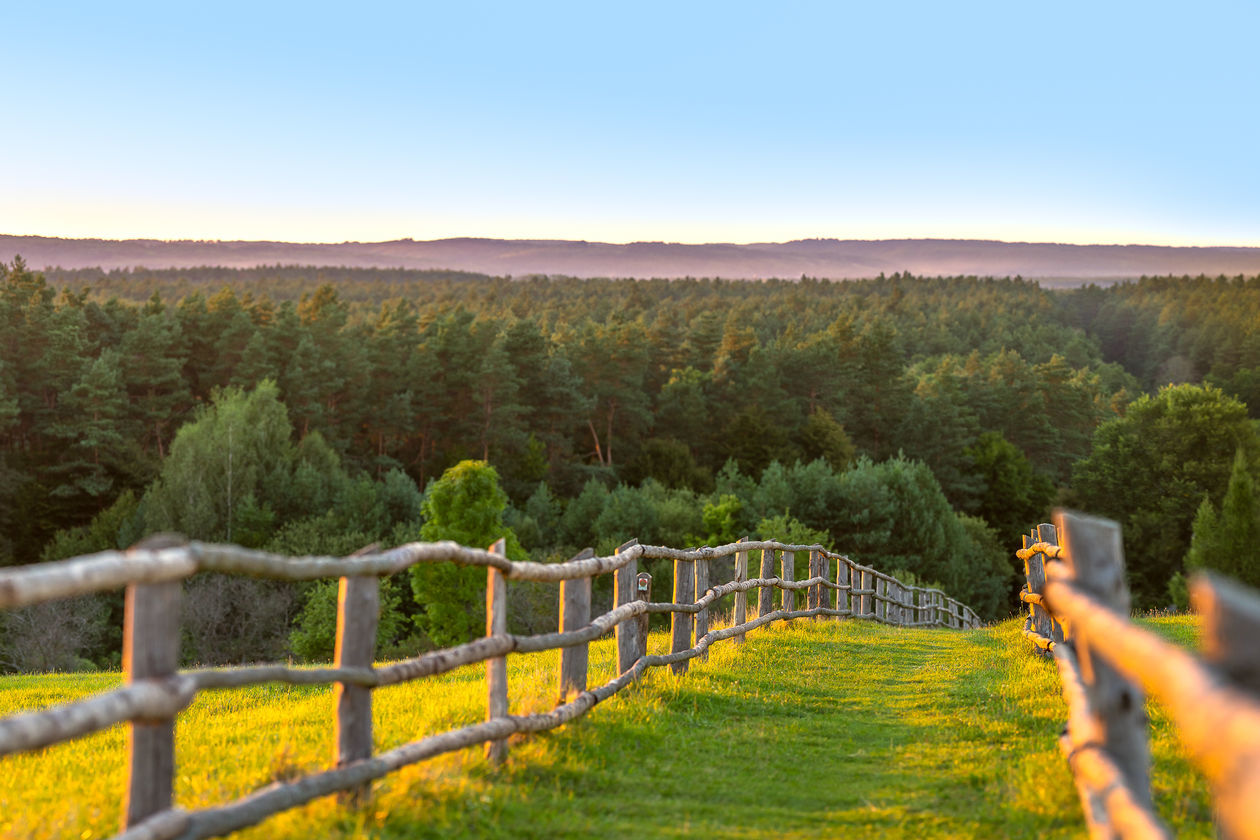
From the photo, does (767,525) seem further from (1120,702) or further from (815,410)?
(1120,702)

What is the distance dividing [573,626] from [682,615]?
3.10m

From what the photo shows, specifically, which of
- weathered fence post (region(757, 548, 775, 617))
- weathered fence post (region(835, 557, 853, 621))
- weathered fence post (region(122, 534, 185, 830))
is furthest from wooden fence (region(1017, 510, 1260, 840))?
weathered fence post (region(835, 557, 853, 621))

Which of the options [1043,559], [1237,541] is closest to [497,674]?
[1043,559]

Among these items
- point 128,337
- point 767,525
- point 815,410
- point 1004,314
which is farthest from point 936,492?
point 1004,314

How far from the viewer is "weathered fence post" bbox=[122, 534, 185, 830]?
4.24 m

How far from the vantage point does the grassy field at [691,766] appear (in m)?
5.60

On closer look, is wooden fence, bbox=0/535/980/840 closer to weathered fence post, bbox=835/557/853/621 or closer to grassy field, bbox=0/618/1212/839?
grassy field, bbox=0/618/1212/839

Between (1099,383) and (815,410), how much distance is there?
153 feet

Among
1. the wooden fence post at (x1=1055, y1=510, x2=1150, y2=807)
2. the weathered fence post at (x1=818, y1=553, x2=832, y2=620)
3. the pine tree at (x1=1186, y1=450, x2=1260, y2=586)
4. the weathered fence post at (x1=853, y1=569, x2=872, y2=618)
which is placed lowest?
the pine tree at (x1=1186, y1=450, x2=1260, y2=586)

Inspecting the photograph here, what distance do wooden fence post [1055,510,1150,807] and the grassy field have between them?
1122 mm

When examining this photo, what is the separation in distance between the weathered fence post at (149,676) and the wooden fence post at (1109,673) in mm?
3548

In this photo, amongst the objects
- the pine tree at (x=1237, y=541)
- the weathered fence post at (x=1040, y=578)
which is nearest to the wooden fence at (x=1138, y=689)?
the weathered fence post at (x=1040, y=578)

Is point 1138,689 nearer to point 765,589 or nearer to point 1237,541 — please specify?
point 765,589

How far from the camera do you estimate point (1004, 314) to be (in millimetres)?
169500
